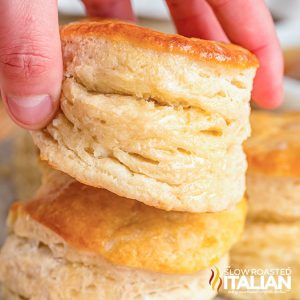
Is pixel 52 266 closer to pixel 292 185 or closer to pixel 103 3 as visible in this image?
pixel 292 185

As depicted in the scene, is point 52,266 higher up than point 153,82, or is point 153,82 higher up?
point 153,82

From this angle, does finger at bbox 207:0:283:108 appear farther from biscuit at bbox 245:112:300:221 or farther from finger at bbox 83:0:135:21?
finger at bbox 83:0:135:21

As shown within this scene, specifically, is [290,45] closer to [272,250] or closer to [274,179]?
[274,179]

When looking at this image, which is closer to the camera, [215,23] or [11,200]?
[215,23]

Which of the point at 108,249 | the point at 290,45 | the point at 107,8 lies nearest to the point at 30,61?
the point at 108,249

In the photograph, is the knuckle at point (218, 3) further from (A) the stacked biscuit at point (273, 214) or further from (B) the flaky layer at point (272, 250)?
(B) the flaky layer at point (272, 250)

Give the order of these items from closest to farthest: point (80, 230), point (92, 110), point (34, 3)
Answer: point (34, 3), point (92, 110), point (80, 230)

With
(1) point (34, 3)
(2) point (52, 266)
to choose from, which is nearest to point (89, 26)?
(1) point (34, 3)

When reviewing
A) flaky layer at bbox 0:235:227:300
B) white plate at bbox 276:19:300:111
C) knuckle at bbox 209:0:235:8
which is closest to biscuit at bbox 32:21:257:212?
flaky layer at bbox 0:235:227:300
